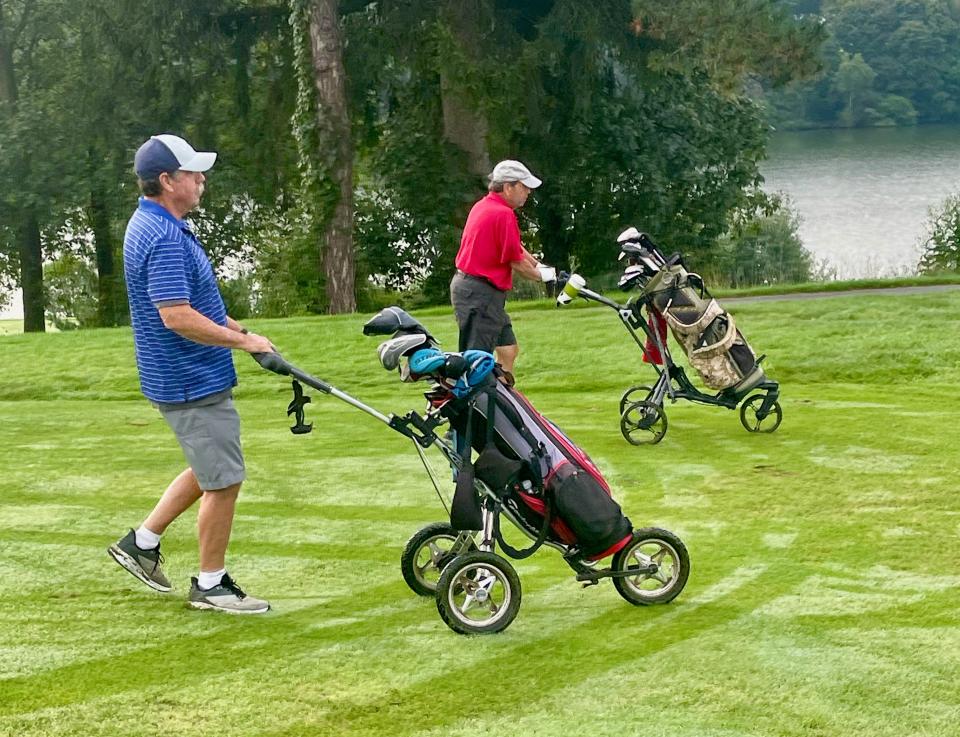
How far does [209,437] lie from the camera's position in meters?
5.09

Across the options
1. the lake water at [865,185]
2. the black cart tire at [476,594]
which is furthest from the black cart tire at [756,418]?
the lake water at [865,185]

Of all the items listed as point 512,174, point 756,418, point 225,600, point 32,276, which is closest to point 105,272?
point 32,276

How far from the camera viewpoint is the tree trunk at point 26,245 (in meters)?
32.7

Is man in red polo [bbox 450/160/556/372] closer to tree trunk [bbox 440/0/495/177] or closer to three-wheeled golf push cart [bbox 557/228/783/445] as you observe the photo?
three-wheeled golf push cart [bbox 557/228/783/445]

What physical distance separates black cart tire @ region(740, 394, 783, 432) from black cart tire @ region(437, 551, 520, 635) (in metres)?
4.76

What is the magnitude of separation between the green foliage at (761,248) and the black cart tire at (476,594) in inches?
899

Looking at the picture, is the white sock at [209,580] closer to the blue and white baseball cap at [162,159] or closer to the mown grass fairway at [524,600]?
the mown grass fairway at [524,600]

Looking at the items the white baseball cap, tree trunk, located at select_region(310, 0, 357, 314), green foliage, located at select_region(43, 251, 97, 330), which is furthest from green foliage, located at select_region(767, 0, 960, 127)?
the white baseball cap

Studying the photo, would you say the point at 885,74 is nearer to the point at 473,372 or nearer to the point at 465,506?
the point at 473,372

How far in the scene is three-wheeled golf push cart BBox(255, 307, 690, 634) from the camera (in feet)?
16.3

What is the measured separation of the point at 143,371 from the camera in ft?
17.0

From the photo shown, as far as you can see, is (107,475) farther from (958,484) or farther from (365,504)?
(958,484)

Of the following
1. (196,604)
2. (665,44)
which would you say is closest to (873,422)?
(196,604)

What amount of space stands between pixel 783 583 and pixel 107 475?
13.7ft
